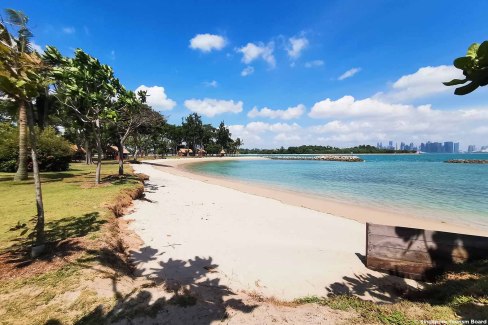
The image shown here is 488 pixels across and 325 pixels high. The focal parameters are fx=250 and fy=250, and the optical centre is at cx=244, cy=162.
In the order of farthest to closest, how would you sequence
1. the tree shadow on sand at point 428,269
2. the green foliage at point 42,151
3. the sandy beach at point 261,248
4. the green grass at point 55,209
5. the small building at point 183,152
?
1. the small building at point 183,152
2. the green foliage at point 42,151
3. the green grass at point 55,209
4. the sandy beach at point 261,248
5. the tree shadow on sand at point 428,269

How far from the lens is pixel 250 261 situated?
702 cm

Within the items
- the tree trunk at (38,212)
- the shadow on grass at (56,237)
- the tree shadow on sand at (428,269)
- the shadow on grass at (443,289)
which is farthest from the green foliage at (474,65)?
the shadow on grass at (56,237)

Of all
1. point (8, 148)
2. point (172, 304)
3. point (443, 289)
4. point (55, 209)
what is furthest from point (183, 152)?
point (443, 289)

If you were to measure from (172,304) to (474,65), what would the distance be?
16.4 ft

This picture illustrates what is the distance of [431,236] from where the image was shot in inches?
234

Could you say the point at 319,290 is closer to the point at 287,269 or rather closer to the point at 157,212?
the point at 287,269

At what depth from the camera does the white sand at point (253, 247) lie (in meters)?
6.01

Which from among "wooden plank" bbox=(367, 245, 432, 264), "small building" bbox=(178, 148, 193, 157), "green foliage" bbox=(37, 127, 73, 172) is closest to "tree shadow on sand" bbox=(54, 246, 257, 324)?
"wooden plank" bbox=(367, 245, 432, 264)

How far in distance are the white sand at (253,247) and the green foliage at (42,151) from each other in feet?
54.6

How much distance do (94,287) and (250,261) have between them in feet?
12.7

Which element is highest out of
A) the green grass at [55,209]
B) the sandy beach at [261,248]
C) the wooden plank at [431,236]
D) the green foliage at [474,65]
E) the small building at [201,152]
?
the green foliage at [474,65]

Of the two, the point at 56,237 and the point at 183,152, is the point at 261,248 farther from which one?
the point at 183,152

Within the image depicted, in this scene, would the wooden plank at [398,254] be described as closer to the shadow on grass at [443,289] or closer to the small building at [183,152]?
the shadow on grass at [443,289]

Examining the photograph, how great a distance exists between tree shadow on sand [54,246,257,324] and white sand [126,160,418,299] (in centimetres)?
25
